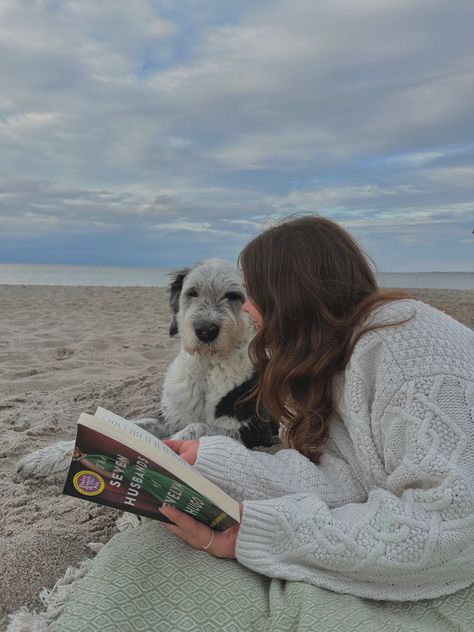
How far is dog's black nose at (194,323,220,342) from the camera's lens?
3742mm

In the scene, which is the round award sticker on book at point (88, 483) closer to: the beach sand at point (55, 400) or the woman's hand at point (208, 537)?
the woman's hand at point (208, 537)

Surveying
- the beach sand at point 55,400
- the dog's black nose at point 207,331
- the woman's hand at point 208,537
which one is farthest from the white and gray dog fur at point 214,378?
the woman's hand at point 208,537

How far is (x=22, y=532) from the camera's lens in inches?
107

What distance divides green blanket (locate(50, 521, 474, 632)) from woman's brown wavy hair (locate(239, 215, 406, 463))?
0.72 m

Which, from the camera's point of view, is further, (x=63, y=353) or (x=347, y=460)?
(x=63, y=353)

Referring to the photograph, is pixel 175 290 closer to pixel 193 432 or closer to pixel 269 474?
pixel 193 432

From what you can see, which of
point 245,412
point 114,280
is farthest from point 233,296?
point 114,280

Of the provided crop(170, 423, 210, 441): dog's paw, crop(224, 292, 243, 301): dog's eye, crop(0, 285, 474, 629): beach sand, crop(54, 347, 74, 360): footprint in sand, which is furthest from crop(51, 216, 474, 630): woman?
crop(54, 347, 74, 360): footprint in sand

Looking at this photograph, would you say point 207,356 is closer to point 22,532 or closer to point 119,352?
point 22,532

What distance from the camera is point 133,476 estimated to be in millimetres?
1824

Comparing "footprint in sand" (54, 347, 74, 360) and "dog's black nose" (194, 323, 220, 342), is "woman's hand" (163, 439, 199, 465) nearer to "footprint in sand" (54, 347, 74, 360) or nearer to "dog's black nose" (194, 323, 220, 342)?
"dog's black nose" (194, 323, 220, 342)

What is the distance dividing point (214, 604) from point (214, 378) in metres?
2.14

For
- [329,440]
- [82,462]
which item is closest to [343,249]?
[329,440]

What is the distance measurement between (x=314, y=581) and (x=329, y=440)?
70cm
